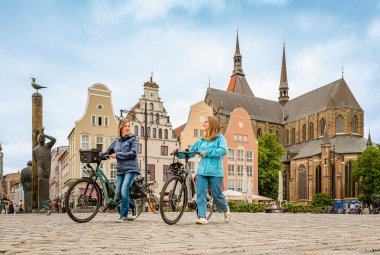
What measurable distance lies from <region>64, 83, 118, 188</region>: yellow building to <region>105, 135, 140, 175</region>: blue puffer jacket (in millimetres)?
33037

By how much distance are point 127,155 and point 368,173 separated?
50846 millimetres

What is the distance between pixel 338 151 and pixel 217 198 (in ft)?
192

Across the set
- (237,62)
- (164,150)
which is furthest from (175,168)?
(237,62)

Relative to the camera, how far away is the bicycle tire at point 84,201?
25.6ft

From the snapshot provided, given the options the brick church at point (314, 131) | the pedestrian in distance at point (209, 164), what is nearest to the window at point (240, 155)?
the brick church at point (314, 131)

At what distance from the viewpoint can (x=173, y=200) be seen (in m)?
7.52

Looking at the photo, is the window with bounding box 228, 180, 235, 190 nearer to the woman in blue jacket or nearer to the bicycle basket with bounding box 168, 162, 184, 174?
the woman in blue jacket

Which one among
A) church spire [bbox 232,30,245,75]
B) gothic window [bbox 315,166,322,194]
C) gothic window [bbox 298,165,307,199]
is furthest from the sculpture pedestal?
church spire [bbox 232,30,245,75]

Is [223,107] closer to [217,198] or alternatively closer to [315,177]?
[315,177]

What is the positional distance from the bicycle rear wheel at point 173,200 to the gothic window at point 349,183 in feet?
185

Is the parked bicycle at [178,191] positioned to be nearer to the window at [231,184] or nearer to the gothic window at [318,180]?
the window at [231,184]

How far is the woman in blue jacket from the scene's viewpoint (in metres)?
7.93

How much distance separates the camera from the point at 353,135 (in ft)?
220

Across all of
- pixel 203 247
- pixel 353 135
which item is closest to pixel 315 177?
pixel 353 135
